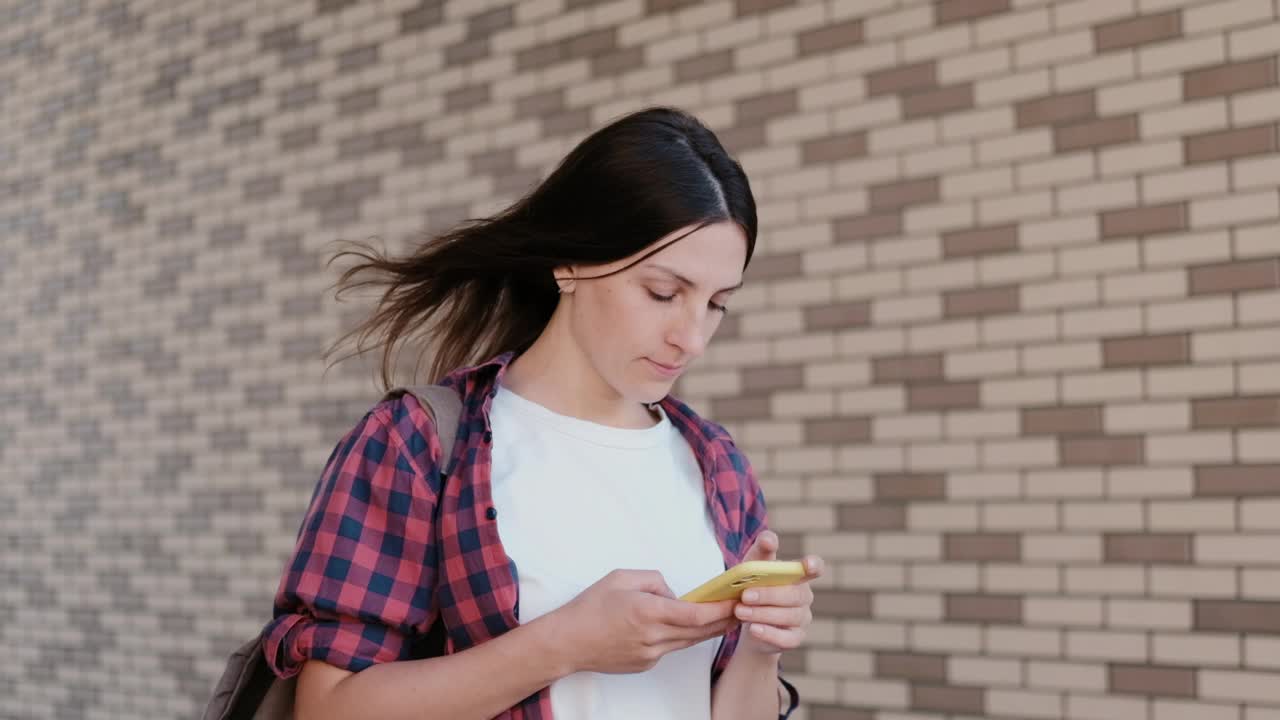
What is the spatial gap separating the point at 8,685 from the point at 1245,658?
19.1ft

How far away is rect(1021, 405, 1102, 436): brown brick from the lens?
3359mm

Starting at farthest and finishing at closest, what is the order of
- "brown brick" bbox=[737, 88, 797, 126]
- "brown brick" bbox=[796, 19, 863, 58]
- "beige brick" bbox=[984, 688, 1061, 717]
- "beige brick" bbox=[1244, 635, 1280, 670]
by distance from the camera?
"brown brick" bbox=[737, 88, 797, 126] → "brown brick" bbox=[796, 19, 863, 58] → "beige brick" bbox=[984, 688, 1061, 717] → "beige brick" bbox=[1244, 635, 1280, 670]

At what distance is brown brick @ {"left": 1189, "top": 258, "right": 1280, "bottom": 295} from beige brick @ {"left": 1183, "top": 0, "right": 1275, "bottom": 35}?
0.60m

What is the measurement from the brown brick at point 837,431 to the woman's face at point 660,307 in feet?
5.85

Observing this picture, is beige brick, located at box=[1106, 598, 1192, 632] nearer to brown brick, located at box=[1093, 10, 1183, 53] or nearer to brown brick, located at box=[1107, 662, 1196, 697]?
brown brick, located at box=[1107, 662, 1196, 697]

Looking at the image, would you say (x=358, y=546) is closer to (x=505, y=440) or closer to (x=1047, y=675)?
(x=505, y=440)

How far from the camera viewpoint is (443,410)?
2.01 metres

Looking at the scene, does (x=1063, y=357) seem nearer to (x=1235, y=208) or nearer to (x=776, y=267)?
(x=1235, y=208)

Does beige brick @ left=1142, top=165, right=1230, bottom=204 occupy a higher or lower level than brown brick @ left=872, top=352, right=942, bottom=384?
higher

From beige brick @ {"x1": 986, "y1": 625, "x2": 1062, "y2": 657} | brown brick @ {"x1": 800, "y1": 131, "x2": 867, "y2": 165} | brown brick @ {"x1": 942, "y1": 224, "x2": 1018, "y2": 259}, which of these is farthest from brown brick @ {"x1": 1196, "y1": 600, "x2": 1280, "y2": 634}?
brown brick @ {"x1": 800, "y1": 131, "x2": 867, "y2": 165}

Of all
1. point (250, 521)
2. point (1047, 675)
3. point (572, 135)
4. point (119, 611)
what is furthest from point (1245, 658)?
point (119, 611)

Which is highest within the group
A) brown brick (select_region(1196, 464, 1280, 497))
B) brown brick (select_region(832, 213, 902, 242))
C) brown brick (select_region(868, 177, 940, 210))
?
brown brick (select_region(868, 177, 940, 210))

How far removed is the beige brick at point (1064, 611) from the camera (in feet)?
11.0

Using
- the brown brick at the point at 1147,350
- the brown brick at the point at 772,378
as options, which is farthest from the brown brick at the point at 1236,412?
the brown brick at the point at 772,378
